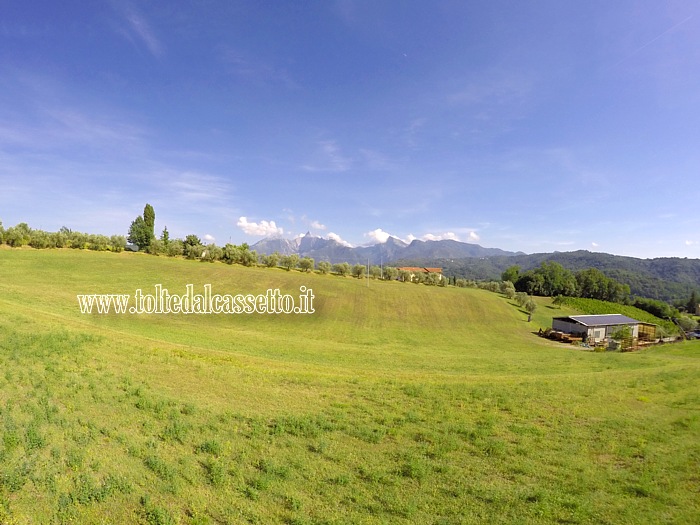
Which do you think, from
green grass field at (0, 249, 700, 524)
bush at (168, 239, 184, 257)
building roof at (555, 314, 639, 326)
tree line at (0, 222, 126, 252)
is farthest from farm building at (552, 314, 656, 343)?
tree line at (0, 222, 126, 252)

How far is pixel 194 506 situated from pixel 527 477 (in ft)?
31.1

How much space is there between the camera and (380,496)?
29.2ft

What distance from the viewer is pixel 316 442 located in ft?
Answer: 38.2

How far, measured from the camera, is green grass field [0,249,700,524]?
830cm

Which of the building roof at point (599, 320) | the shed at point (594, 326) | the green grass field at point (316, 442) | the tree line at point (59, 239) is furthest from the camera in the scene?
the tree line at point (59, 239)

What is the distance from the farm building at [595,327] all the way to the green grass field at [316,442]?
4523 centimetres

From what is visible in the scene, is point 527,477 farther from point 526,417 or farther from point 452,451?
point 526,417

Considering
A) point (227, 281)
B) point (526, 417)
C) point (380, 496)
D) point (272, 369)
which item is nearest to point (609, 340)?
point (526, 417)

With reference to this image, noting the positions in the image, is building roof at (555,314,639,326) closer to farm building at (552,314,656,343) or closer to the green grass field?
farm building at (552,314,656,343)

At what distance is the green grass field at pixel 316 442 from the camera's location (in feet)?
27.2

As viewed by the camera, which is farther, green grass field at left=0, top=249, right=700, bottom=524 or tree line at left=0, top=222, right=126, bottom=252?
tree line at left=0, top=222, right=126, bottom=252

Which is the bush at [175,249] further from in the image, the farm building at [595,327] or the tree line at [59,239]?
the farm building at [595,327]

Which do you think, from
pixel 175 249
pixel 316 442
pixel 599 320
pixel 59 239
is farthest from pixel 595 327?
pixel 59 239

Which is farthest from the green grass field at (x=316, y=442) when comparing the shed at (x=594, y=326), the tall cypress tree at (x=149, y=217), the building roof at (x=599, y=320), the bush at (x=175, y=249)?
the tall cypress tree at (x=149, y=217)
